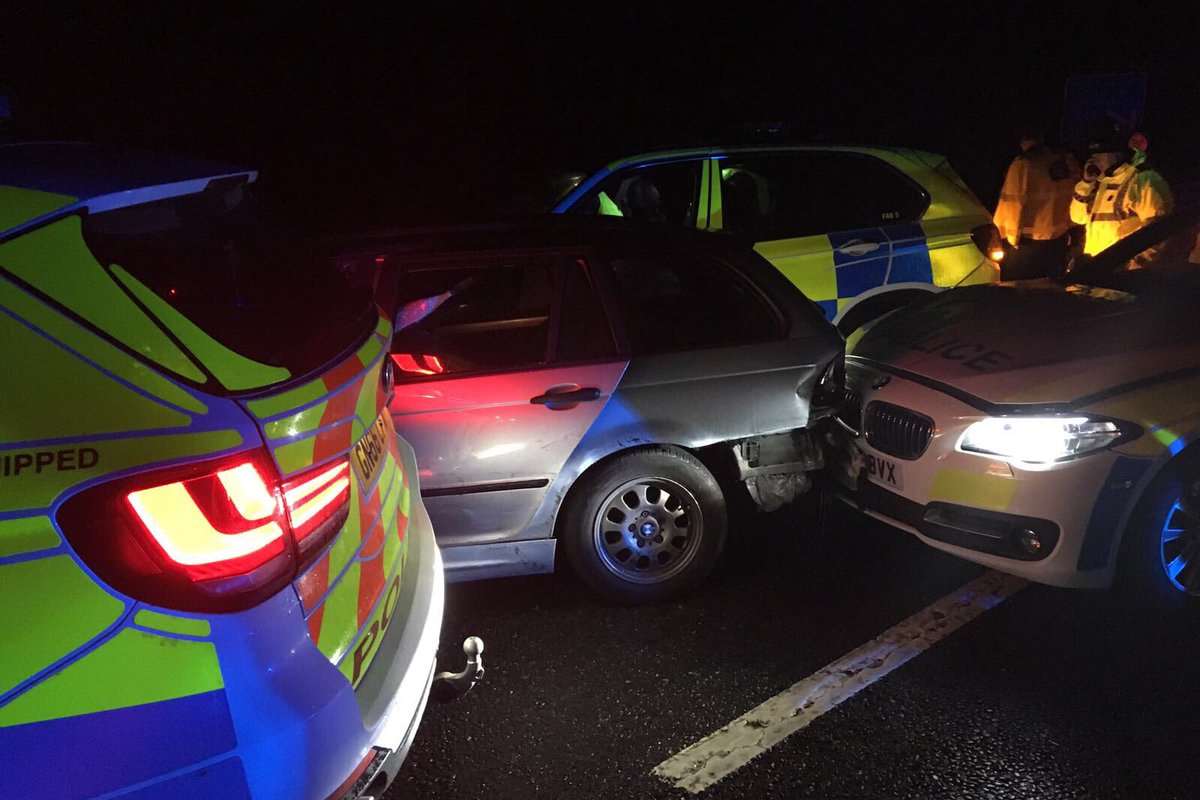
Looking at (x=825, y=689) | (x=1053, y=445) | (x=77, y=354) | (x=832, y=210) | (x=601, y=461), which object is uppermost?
(x=77, y=354)

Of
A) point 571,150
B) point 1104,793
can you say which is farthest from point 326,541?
point 571,150

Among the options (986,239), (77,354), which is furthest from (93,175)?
(986,239)

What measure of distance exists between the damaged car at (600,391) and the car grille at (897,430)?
20 centimetres

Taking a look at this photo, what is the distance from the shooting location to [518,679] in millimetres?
3066

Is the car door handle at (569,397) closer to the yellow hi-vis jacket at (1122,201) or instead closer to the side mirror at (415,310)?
the side mirror at (415,310)

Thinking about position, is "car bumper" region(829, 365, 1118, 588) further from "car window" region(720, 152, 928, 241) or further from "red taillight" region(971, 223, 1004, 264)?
"red taillight" region(971, 223, 1004, 264)

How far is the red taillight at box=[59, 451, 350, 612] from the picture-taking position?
4.99 ft

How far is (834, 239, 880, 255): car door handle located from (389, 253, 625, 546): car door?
239 centimetres

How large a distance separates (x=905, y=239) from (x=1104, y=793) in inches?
136

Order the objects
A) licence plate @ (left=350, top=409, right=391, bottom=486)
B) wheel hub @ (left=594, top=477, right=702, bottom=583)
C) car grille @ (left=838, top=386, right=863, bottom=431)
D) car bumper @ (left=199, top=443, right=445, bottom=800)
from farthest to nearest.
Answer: car grille @ (left=838, top=386, right=863, bottom=431) < wheel hub @ (left=594, top=477, right=702, bottom=583) < licence plate @ (left=350, top=409, right=391, bottom=486) < car bumper @ (left=199, top=443, right=445, bottom=800)

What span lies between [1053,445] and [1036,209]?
506 centimetres

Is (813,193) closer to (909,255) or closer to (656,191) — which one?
(909,255)

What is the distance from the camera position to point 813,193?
5.55 metres

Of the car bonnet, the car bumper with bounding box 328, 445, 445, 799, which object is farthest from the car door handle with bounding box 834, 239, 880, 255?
the car bumper with bounding box 328, 445, 445, 799
